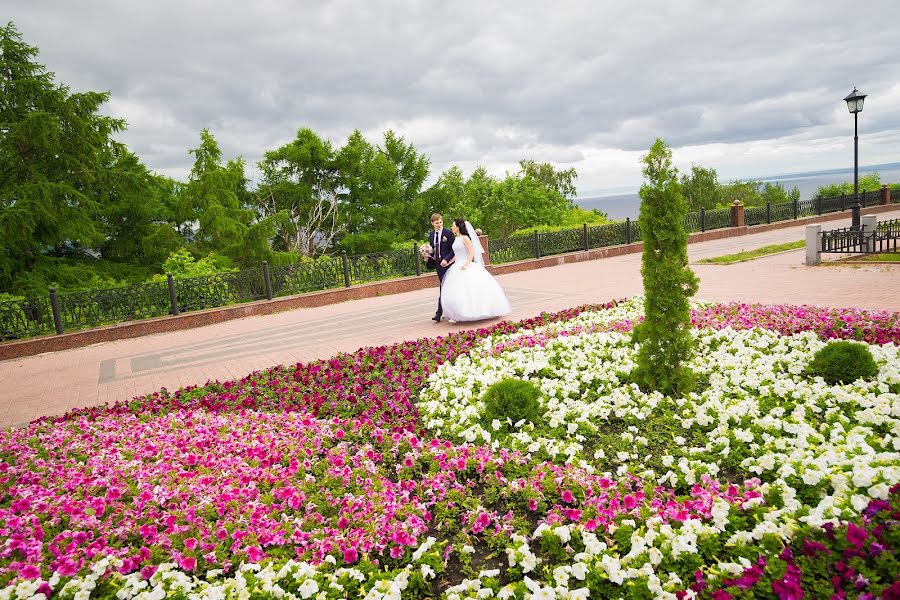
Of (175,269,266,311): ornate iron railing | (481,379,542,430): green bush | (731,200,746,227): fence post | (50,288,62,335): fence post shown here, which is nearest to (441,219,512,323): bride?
(481,379,542,430): green bush

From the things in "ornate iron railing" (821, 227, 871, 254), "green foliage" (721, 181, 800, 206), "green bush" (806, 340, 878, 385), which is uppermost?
"green foliage" (721, 181, 800, 206)

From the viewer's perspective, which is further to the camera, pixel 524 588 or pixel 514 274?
pixel 514 274

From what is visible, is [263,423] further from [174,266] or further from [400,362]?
[174,266]

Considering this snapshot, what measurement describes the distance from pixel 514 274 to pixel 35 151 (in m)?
19.7

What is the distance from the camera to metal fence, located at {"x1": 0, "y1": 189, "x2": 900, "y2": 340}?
11.5 m

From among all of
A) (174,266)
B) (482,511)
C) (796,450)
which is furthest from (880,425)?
(174,266)

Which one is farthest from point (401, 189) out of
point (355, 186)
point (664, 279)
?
point (664, 279)

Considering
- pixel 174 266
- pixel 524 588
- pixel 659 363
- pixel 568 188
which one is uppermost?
pixel 568 188

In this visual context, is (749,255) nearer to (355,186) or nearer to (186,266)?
(186,266)

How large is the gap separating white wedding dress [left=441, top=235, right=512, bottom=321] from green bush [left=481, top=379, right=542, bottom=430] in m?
4.81

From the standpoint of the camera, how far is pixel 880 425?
3.90 m

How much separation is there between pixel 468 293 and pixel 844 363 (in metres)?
5.97

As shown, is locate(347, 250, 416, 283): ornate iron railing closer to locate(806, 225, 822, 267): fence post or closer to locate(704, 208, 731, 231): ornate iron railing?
locate(806, 225, 822, 267): fence post

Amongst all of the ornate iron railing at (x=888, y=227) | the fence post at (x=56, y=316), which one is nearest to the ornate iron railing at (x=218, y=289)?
the fence post at (x=56, y=316)
